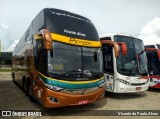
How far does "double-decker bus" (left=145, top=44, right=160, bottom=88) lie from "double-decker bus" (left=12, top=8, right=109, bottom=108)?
622cm

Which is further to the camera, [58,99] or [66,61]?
[66,61]

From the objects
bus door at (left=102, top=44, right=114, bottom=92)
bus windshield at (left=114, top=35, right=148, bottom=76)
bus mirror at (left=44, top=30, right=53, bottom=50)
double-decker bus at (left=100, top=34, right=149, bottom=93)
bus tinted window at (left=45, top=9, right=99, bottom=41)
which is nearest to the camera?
bus mirror at (left=44, top=30, right=53, bottom=50)

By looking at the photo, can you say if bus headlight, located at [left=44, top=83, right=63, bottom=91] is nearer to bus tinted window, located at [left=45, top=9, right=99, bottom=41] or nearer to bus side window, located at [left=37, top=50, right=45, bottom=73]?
bus side window, located at [left=37, top=50, right=45, bottom=73]

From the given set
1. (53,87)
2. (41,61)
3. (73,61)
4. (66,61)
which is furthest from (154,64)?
(53,87)

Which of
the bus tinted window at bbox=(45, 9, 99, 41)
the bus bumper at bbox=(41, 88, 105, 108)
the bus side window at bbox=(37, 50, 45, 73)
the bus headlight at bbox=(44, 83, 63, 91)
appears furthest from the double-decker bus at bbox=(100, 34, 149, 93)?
the bus headlight at bbox=(44, 83, 63, 91)

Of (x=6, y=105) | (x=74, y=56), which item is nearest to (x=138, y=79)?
(x=74, y=56)

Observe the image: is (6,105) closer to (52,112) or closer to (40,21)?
(52,112)

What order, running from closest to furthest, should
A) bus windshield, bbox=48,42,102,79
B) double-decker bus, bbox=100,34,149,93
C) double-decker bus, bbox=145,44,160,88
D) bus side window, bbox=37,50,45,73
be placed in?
bus windshield, bbox=48,42,102,79 < bus side window, bbox=37,50,45,73 < double-decker bus, bbox=100,34,149,93 < double-decker bus, bbox=145,44,160,88

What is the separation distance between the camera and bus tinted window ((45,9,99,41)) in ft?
28.3

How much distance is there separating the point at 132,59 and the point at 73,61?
437cm

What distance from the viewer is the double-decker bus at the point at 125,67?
11.3 m

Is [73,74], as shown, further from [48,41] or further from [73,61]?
[48,41]

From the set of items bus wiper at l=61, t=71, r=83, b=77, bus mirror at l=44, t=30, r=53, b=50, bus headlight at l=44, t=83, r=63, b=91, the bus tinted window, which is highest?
the bus tinted window

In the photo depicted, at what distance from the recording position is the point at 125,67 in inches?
453
